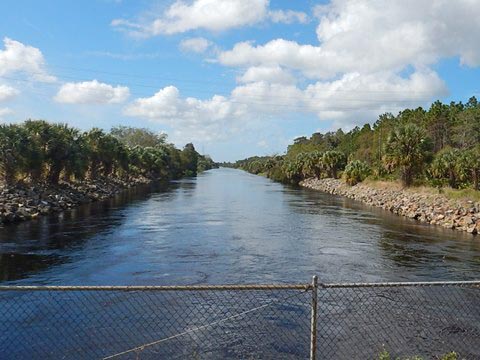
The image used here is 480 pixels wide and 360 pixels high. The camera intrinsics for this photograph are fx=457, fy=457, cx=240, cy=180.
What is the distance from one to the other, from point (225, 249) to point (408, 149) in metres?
32.4

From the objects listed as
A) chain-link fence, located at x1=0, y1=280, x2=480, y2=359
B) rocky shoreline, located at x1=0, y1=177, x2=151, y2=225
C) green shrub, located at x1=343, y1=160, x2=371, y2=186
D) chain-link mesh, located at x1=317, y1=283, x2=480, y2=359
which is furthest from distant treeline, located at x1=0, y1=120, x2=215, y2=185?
green shrub, located at x1=343, y1=160, x2=371, y2=186

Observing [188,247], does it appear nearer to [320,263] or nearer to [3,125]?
[320,263]

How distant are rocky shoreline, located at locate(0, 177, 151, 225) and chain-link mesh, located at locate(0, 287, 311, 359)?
18.5m

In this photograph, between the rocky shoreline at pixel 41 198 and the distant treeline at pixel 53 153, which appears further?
the distant treeline at pixel 53 153

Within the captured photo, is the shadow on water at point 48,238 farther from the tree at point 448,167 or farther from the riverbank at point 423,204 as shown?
the tree at point 448,167

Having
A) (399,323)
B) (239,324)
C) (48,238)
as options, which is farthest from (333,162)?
(239,324)

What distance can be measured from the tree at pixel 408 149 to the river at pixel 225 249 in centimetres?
1358

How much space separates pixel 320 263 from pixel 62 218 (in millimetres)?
21322

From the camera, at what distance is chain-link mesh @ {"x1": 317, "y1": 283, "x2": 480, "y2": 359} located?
10.7 meters

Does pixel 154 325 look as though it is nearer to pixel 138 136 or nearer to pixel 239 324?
pixel 239 324

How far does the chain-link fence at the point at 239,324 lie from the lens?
10.5 meters

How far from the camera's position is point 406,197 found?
4641 cm

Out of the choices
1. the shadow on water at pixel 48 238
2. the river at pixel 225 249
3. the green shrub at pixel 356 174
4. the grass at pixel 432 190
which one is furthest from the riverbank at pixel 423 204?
the shadow on water at pixel 48 238

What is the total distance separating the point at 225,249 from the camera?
23.4 metres
